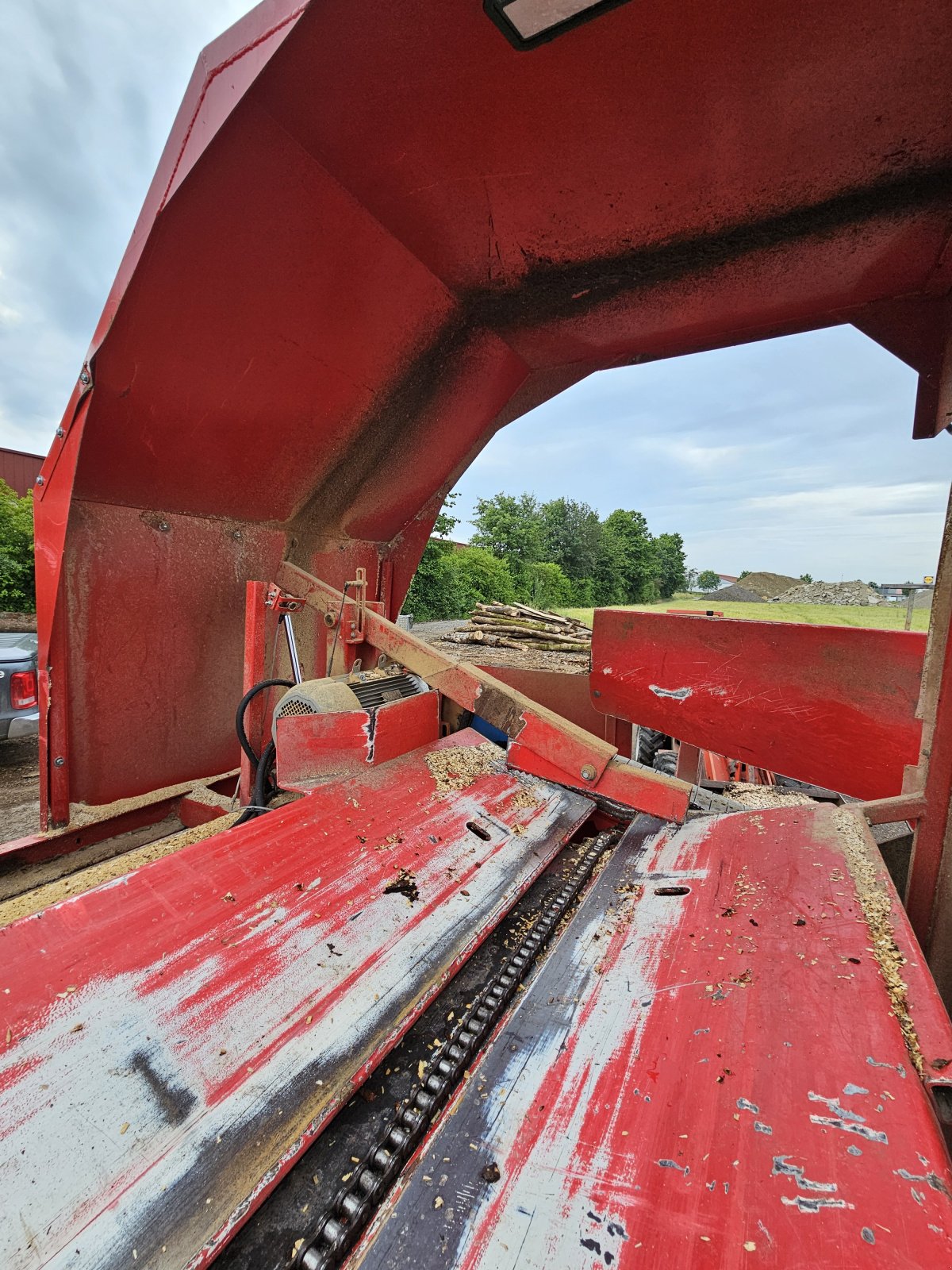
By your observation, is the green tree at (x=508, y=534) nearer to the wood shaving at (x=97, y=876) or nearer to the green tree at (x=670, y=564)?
the green tree at (x=670, y=564)

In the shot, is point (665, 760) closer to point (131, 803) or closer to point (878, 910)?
point (878, 910)

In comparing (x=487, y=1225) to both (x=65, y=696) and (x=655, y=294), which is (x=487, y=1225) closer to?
(x=65, y=696)

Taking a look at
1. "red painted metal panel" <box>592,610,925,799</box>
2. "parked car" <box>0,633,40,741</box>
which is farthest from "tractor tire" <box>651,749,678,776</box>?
"parked car" <box>0,633,40,741</box>

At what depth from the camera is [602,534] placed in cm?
3228

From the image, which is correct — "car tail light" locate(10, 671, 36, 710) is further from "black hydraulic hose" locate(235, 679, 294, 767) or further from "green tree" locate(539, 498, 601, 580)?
"green tree" locate(539, 498, 601, 580)

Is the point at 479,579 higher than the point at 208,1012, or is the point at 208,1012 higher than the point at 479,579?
the point at 479,579

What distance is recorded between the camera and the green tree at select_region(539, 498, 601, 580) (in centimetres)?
3077

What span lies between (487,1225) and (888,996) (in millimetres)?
670

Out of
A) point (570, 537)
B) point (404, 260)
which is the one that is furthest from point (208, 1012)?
point (570, 537)

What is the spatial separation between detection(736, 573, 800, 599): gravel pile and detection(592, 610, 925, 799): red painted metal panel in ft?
49.7

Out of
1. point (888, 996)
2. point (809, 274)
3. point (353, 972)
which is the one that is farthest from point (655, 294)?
point (353, 972)

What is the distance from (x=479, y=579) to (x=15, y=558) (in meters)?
13.7

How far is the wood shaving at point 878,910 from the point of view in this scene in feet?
2.52

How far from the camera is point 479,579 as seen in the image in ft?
66.8
